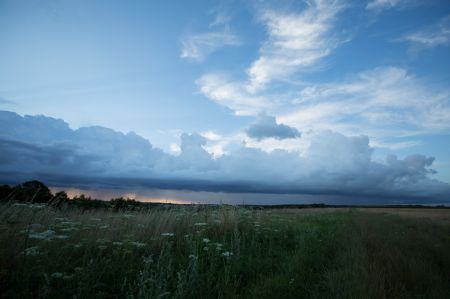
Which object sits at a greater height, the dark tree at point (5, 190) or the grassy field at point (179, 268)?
the dark tree at point (5, 190)

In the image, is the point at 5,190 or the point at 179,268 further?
the point at 5,190

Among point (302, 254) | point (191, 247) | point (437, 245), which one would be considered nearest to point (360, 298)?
point (302, 254)

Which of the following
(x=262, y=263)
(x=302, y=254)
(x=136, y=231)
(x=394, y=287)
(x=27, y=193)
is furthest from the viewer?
(x=27, y=193)

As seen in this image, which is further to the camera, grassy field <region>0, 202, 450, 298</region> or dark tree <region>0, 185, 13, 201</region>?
dark tree <region>0, 185, 13, 201</region>

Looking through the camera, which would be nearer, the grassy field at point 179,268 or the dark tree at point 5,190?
the grassy field at point 179,268

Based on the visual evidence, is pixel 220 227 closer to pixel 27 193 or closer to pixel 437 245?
pixel 437 245

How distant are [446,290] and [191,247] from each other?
4.94m

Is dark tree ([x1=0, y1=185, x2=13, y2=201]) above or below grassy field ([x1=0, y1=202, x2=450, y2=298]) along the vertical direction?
above

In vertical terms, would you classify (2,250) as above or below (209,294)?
above

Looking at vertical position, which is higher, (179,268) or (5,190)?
(5,190)

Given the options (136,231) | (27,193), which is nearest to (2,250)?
(136,231)

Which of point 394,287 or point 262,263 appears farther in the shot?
point 262,263

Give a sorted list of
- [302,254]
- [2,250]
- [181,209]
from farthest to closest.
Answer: [181,209] < [302,254] < [2,250]

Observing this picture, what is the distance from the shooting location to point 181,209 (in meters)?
11.3
